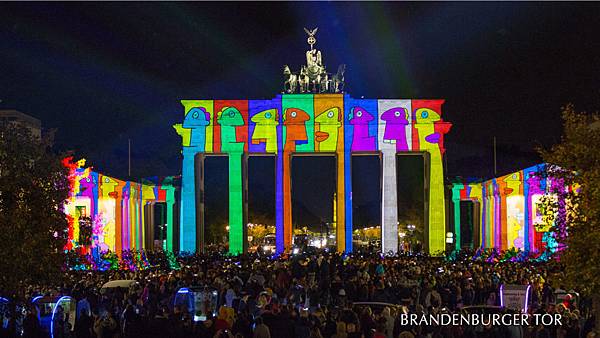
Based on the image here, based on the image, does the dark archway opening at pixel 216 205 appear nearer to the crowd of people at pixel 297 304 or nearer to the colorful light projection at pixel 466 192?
the colorful light projection at pixel 466 192

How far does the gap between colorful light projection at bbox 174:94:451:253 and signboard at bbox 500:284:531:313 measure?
139 ft

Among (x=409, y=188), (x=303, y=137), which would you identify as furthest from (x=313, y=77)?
(x=409, y=188)

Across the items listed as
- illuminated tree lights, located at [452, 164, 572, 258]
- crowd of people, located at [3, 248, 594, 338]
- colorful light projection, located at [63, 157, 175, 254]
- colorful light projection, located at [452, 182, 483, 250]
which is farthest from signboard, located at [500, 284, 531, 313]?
colorful light projection, located at [452, 182, 483, 250]

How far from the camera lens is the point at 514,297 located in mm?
20719

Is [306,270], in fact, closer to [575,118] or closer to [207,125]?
[575,118]

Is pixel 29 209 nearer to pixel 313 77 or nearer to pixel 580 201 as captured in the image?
pixel 580 201

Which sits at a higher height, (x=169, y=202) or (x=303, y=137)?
(x=303, y=137)

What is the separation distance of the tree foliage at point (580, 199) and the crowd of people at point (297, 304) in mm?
696

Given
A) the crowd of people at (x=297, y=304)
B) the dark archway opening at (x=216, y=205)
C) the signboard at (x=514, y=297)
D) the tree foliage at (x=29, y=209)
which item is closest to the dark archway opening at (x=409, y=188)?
the dark archway opening at (x=216, y=205)

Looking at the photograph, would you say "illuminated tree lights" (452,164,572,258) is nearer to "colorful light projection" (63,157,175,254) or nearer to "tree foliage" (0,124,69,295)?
"colorful light projection" (63,157,175,254)

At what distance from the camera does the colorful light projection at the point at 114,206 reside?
48.2 metres

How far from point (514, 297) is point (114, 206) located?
3757 cm

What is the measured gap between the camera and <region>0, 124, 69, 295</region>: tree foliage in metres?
17.3

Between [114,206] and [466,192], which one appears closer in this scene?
[114,206]
